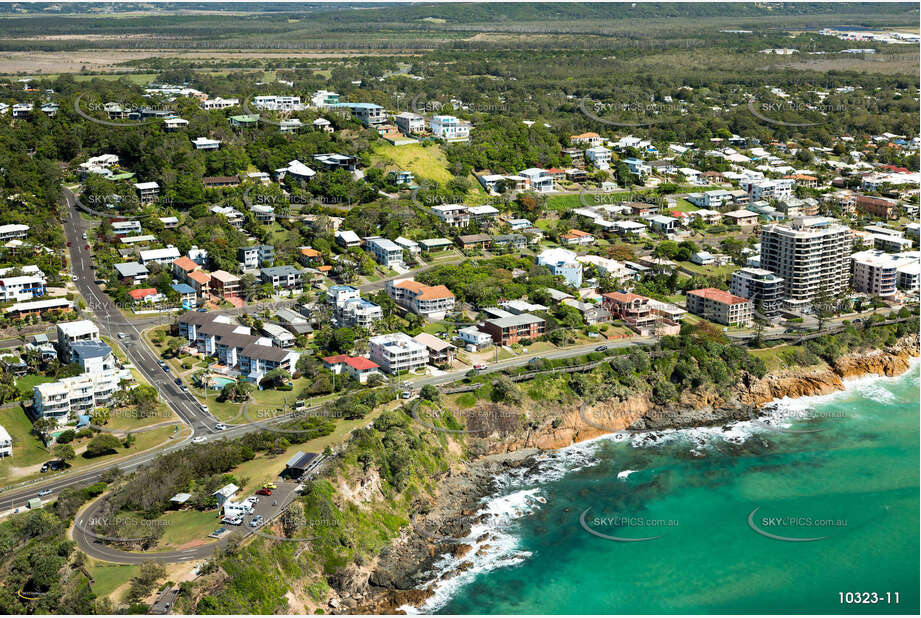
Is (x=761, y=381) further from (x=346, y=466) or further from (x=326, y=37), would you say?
(x=326, y=37)

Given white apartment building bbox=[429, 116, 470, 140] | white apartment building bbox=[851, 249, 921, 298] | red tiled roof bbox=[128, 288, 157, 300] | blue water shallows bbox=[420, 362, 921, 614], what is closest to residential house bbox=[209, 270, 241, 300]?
red tiled roof bbox=[128, 288, 157, 300]

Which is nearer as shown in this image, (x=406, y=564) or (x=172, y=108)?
(x=406, y=564)

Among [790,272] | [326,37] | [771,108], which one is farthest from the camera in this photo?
[326,37]

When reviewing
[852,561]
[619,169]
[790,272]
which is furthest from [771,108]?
[852,561]

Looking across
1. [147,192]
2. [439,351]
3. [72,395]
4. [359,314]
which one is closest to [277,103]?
[147,192]

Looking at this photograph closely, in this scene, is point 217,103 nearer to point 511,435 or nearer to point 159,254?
point 159,254

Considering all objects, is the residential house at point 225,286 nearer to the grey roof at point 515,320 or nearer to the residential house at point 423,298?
the residential house at point 423,298
